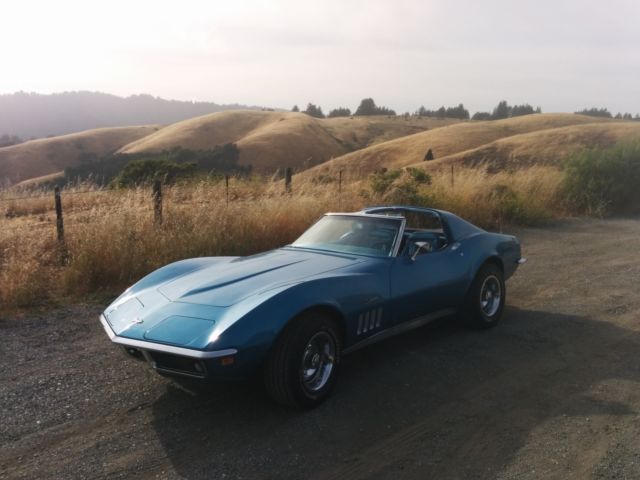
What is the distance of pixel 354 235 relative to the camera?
491 centimetres

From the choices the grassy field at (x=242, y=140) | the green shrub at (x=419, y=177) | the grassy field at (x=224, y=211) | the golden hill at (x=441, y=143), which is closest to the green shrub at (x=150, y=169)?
the grassy field at (x=224, y=211)

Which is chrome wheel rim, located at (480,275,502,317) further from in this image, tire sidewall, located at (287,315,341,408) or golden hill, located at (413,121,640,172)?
golden hill, located at (413,121,640,172)

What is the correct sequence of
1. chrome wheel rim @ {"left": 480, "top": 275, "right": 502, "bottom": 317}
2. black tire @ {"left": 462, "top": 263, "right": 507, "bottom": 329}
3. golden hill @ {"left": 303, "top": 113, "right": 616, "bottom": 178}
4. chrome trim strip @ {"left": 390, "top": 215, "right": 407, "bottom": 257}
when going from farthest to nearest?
golden hill @ {"left": 303, "top": 113, "right": 616, "bottom": 178} → chrome wheel rim @ {"left": 480, "top": 275, "right": 502, "bottom": 317} → black tire @ {"left": 462, "top": 263, "right": 507, "bottom": 329} → chrome trim strip @ {"left": 390, "top": 215, "right": 407, "bottom": 257}

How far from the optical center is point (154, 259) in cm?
736

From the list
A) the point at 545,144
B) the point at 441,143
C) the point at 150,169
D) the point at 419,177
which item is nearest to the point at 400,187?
the point at 419,177

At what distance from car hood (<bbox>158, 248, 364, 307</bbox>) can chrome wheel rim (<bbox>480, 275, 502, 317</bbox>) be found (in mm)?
1647

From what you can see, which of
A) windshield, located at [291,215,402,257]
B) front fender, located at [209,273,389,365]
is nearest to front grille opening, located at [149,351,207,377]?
front fender, located at [209,273,389,365]

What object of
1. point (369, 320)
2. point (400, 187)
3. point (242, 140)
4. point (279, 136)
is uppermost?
point (279, 136)

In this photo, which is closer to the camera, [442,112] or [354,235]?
[354,235]

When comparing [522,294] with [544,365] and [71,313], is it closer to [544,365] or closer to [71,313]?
[544,365]

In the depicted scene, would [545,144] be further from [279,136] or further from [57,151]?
[57,151]

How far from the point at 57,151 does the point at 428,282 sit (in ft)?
288

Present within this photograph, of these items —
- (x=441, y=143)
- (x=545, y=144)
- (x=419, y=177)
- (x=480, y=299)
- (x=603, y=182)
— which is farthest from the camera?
(x=441, y=143)

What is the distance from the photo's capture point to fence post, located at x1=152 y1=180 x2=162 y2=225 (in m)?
8.11
